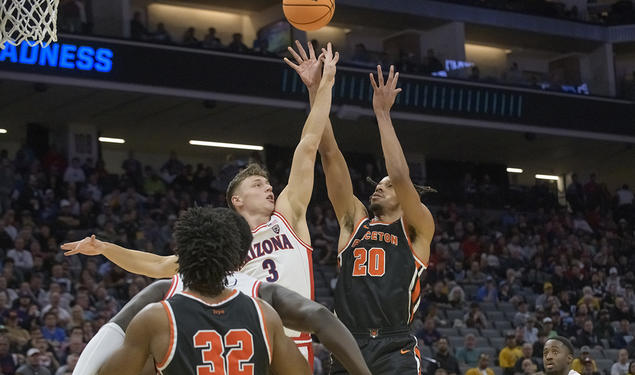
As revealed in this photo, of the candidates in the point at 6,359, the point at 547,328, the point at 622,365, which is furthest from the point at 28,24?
the point at 622,365

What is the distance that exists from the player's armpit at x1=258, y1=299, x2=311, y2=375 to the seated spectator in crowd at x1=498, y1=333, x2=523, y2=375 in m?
11.4

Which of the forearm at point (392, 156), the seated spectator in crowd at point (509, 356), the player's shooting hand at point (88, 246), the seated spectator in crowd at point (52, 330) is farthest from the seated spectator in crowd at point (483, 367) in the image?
the player's shooting hand at point (88, 246)

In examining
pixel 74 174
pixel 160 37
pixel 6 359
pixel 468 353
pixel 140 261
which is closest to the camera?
pixel 140 261

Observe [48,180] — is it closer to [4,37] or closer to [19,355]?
[19,355]

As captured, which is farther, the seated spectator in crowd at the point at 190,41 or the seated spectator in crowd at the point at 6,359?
the seated spectator in crowd at the point at 190,41

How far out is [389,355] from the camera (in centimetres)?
575

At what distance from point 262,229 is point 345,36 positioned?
20222 millimetres

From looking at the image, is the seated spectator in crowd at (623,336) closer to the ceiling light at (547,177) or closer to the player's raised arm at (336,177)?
the ceiling light at (547,177)

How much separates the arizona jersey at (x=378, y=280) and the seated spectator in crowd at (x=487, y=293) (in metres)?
12.4

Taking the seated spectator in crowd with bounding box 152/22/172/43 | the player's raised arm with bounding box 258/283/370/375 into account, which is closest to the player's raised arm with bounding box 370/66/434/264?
the player's raised arm with bounding box 258/283/370/375

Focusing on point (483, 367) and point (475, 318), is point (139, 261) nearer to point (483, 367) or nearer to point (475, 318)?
point (483, 367)

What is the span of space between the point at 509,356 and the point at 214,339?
11.9 m

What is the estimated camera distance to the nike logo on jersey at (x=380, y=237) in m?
6.00

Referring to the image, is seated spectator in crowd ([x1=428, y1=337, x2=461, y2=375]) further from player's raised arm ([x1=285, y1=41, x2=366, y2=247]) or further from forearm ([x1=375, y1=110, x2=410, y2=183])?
forearm ([x1=375, y1=110, x2=410, y2=183])
